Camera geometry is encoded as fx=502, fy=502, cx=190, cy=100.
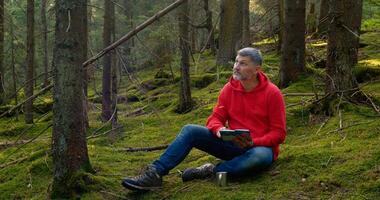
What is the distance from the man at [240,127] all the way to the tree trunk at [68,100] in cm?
66

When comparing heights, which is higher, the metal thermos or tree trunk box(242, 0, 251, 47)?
tree trunk box(242, 0, 251, 47)

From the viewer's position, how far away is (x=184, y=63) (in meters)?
9.24

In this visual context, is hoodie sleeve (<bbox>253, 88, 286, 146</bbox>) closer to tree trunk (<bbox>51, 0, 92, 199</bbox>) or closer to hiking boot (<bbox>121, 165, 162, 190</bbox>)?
hiking boot (<bbox>121, 165, 162, 190</bbox>)

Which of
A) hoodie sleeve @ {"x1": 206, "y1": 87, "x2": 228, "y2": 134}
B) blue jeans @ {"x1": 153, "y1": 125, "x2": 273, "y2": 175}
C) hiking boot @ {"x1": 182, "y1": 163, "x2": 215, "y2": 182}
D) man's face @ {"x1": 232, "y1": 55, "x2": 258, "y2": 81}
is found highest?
man's face @ {"x1": 232, "y1": 55, "x2": 258, "y2": 81}

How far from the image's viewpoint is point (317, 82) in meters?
8.33

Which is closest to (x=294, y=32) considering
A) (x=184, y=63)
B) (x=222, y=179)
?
(x=184, y=63)

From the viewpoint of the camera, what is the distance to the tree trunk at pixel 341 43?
5.83m

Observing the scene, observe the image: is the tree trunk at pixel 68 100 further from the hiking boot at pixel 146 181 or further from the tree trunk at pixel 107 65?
the tree trunk at pixel 107 65

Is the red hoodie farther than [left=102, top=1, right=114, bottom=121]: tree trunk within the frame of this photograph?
No

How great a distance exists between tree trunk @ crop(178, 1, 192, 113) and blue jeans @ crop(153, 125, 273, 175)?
148 inches

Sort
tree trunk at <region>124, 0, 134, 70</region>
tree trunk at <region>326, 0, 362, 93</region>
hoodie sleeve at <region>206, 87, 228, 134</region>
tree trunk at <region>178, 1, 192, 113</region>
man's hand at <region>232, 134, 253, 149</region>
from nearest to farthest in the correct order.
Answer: man's hand at <region>232, 134, 253, 149</region> → hoodie sleeve at <region>206, 87, 228, 134</region> → tree trunk at <region>326, 0, 362, 93</region> → tree trunk at <region>124, 0, 134, 70</region> → tree trunk at <region>178, 1, 192, 113</region>

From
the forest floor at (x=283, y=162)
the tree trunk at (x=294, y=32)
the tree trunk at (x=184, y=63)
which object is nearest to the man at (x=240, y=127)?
the forest floor at (x=283, y=162)

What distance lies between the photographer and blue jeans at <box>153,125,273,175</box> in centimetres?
459

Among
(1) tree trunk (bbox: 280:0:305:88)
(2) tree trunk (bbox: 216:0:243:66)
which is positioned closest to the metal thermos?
(1) tree trunk (bbox: 280:0:305:88)
